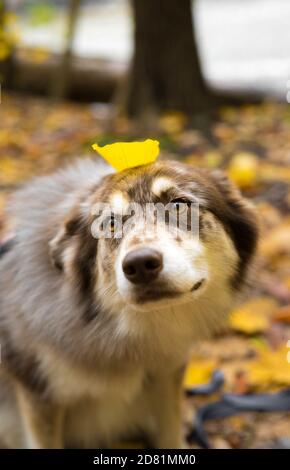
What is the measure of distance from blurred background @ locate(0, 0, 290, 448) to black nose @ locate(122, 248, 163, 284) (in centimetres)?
77

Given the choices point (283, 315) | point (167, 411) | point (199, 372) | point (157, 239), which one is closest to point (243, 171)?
point (283, 315)

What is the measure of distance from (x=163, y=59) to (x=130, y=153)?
3.83 m

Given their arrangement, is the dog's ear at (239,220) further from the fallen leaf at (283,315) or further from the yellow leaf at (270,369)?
the fallen leaf at (283,315)

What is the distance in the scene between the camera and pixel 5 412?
2.54 m

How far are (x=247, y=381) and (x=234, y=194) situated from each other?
1.03 meters

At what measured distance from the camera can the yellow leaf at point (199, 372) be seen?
116 inches

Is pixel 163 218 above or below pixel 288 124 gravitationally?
below

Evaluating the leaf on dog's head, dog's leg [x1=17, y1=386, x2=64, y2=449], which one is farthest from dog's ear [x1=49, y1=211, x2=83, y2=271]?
dog's leg [x1=17, y1=386, x2=64, y2=449]

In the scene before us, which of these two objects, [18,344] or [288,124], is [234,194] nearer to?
[18,344]

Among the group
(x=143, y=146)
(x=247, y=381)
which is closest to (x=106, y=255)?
(x=143, y=146)

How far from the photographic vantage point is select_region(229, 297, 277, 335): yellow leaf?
3.15 metres

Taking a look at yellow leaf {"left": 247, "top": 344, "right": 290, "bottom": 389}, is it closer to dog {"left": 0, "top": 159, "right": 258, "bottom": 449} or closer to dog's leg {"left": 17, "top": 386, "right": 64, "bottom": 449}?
dog {"left": 0, "top": 159, "right": 258, "bottom": 449}

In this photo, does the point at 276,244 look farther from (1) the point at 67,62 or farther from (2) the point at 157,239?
(1) the point at 67,62

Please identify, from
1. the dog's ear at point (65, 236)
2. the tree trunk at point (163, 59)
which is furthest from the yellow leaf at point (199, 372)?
the tree trunk at point (163, 59)
